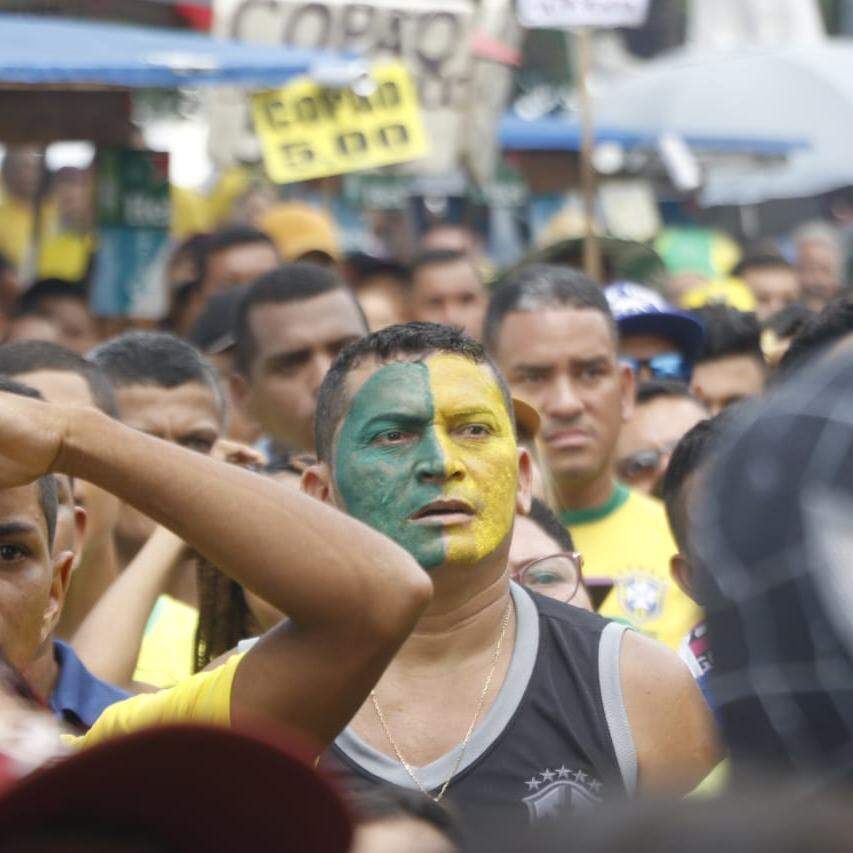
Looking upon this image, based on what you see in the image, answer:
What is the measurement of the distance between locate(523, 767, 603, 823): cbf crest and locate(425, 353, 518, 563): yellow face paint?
436 mm

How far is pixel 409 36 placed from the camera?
10641mm

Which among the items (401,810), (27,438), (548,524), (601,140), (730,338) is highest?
(27,438)

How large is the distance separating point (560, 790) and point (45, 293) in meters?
5.97

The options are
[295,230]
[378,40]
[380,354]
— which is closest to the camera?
[380,354]

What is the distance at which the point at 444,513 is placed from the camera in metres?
3.68

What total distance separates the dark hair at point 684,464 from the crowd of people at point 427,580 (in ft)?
0.04

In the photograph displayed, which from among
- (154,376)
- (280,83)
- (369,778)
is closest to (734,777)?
(369,778)

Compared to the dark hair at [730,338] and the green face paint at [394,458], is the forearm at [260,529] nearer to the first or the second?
A: the green face paint at [394,458]

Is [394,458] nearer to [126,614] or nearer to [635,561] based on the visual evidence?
[126,614]

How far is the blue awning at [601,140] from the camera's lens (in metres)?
15.4

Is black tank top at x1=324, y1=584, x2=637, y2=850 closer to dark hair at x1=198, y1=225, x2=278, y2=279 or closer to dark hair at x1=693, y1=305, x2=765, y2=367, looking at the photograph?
dark hair at x1=693, y1=305, x2=765, y2=367

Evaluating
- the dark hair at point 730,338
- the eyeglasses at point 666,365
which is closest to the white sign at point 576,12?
the dark hair at point 730,338

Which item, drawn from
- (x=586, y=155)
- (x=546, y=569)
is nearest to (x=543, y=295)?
(x=546, y=569)

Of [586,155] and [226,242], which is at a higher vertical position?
[586,155]
